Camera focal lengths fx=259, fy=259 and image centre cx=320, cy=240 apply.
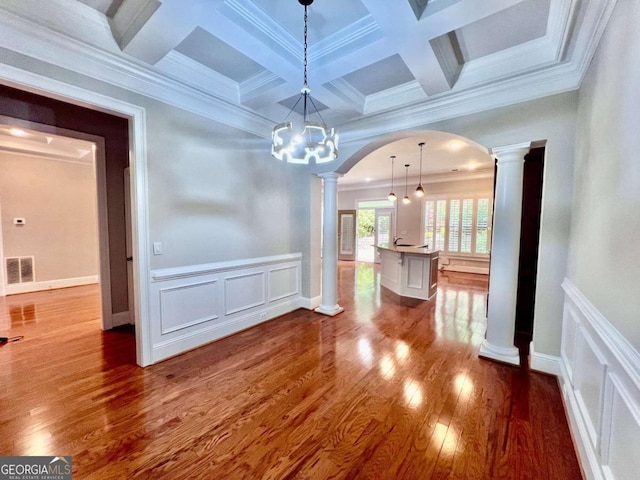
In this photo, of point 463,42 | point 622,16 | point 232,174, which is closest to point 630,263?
point 622,16

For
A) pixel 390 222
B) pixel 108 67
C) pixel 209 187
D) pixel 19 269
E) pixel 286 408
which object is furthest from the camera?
pixel 390 222

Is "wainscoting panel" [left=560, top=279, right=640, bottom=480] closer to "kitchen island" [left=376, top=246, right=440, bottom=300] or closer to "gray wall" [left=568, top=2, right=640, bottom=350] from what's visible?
"gray wall" [left=568, top=2, right=640, bottom=350]

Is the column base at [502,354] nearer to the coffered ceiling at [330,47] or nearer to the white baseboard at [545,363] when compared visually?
the white baseboard at [545,363]

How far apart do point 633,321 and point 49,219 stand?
8518mm

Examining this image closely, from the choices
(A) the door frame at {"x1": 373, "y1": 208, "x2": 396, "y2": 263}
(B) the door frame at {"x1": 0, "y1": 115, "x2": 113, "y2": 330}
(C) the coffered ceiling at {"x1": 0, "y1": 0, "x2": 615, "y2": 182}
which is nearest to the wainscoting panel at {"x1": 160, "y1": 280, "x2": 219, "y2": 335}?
(B) the door frame at {"x1": 0, "y1": 115, "x2": 113, "y2": 330}

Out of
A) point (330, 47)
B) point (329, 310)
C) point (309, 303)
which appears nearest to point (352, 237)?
point (309, 303)

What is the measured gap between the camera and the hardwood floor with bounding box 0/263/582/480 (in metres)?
1.57

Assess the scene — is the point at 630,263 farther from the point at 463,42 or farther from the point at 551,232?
the point at 463,42

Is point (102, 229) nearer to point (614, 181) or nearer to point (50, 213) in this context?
point (50, 213)

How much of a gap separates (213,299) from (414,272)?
146 inches

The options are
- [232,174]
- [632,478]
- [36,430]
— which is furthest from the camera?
[232,174]

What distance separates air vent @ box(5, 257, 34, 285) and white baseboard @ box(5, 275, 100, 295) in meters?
0.10

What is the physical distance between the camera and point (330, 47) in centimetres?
233

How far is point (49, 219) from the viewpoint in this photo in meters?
5.61
